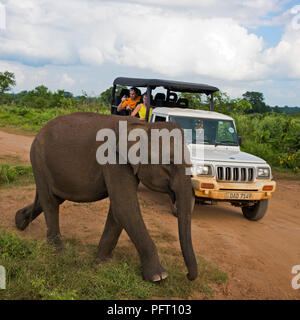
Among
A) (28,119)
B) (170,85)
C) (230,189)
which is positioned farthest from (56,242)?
(28,119)

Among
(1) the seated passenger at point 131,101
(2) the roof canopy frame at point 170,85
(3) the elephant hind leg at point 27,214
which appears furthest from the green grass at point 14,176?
(2) the roof canopy frame at point 170,85

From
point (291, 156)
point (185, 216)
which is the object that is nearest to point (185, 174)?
point (185, 216)

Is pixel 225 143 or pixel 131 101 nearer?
pixel 225 143

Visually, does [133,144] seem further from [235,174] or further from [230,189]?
[235,174]

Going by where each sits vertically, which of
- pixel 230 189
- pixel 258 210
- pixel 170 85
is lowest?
pixel 258 210

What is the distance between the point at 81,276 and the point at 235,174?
11.6 ft

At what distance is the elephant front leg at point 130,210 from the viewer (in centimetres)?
415

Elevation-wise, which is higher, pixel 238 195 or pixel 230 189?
pixel 230 189

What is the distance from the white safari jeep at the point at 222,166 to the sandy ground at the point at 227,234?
52 cm

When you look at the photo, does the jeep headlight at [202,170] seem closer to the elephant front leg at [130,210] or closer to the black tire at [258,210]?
the black tire at [258,210]

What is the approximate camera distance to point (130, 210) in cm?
415

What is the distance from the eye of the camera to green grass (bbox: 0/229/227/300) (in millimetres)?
3852

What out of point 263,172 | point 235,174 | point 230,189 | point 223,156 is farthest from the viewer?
point 223,156
